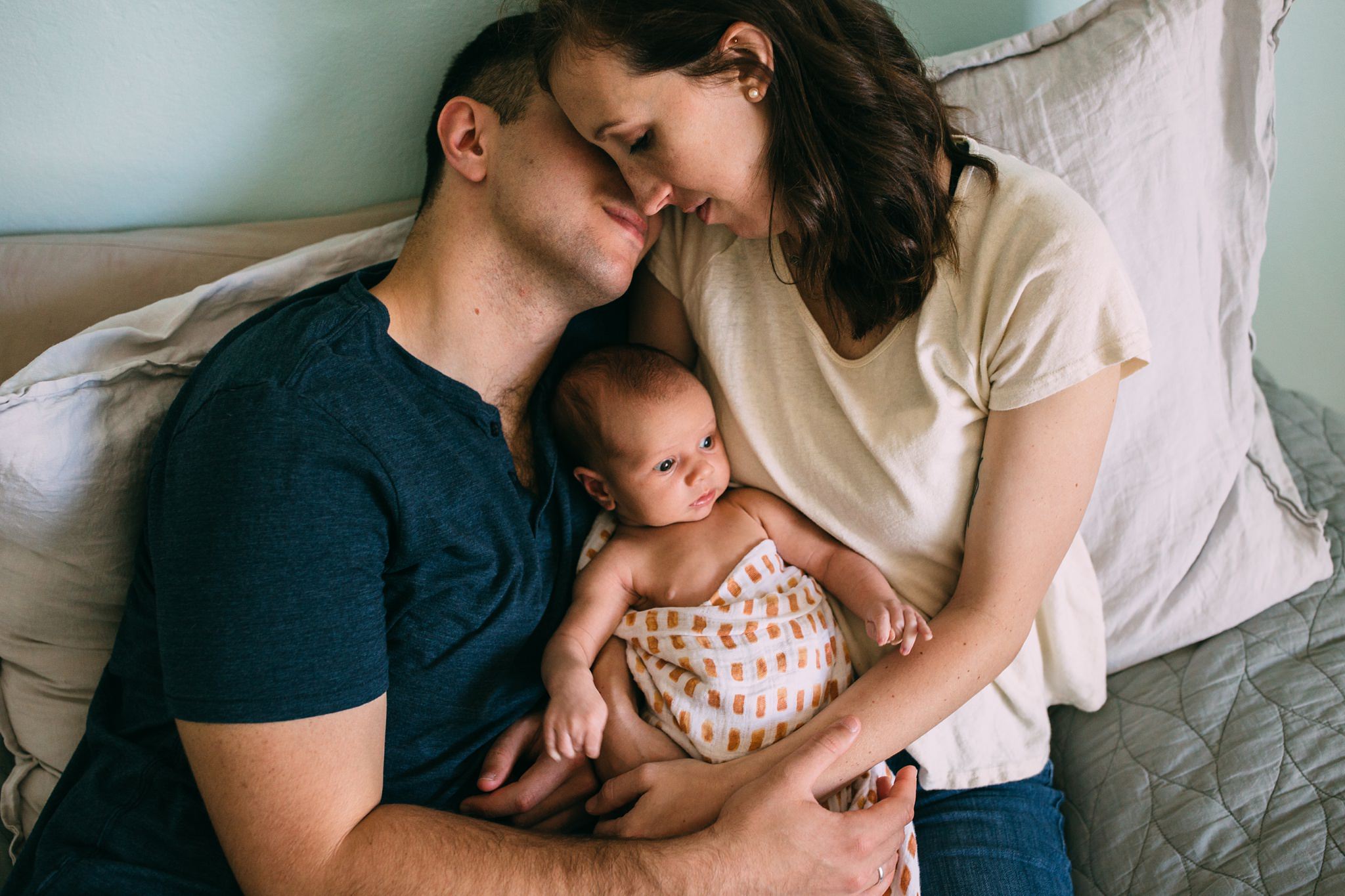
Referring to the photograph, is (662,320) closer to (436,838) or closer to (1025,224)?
(1025,224)

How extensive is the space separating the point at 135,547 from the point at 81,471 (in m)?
0.14

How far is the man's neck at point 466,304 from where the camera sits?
1.27 m

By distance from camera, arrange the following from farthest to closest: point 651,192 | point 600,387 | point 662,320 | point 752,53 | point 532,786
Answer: point 662,320 < point 600,387 < point 532,786 < point 651,192 < point 752,53

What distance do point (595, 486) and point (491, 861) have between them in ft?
1.90

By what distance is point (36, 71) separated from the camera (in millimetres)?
1382

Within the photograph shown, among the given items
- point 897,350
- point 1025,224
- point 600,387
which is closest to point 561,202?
point 600,387

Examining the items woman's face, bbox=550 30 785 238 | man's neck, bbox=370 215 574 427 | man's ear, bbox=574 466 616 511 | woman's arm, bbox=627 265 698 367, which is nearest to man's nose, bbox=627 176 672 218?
woman's face, bbox=550 30 785 238

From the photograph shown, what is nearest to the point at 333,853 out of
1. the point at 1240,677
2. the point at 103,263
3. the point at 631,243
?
the point at 631,243

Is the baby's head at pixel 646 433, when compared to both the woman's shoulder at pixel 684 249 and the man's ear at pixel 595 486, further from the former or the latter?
the woman's shoulder at pixel 684 249

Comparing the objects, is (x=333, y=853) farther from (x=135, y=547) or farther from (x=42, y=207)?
(x=42, y=207)

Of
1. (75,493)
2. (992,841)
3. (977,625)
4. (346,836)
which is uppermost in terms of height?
(75,493)

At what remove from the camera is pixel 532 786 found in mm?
1233

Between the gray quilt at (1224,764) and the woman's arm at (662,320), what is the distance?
3.03 ft

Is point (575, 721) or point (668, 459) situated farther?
point (668, 459)
